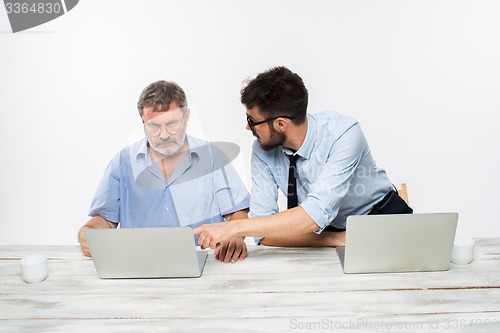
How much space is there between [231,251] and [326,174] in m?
0.43

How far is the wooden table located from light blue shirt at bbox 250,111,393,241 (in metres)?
0.21

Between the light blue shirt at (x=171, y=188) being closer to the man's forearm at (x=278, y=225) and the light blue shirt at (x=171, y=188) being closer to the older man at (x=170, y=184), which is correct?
the older man at (x=170, y=184)

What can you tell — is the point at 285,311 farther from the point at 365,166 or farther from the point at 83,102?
the point at 83,102

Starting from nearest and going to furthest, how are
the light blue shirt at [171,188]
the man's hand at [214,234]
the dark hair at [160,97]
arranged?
1. the man's hand at [214,234]
2. the dark hair at [160,97]
3. the light blue shirt at [171,188]

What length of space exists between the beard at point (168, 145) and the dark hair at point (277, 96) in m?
0.50

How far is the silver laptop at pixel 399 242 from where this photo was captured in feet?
4.89

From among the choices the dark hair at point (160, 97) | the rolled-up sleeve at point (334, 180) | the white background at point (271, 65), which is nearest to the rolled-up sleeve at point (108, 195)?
the dark hair at point (160, 97)

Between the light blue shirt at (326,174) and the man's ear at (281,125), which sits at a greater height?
the man's ear at (281,125)

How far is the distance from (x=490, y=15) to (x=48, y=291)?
9.93ft

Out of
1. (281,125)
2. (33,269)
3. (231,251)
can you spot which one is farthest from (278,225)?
(33,269)

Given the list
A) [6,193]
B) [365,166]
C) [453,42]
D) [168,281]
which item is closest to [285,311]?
[168,281]

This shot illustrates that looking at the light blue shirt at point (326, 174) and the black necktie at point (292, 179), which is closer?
the light blue shirt at point (326, 174)

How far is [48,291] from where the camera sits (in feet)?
5.02

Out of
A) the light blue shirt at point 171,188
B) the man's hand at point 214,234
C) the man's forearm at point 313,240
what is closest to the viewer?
the man's hand at point 214,234
